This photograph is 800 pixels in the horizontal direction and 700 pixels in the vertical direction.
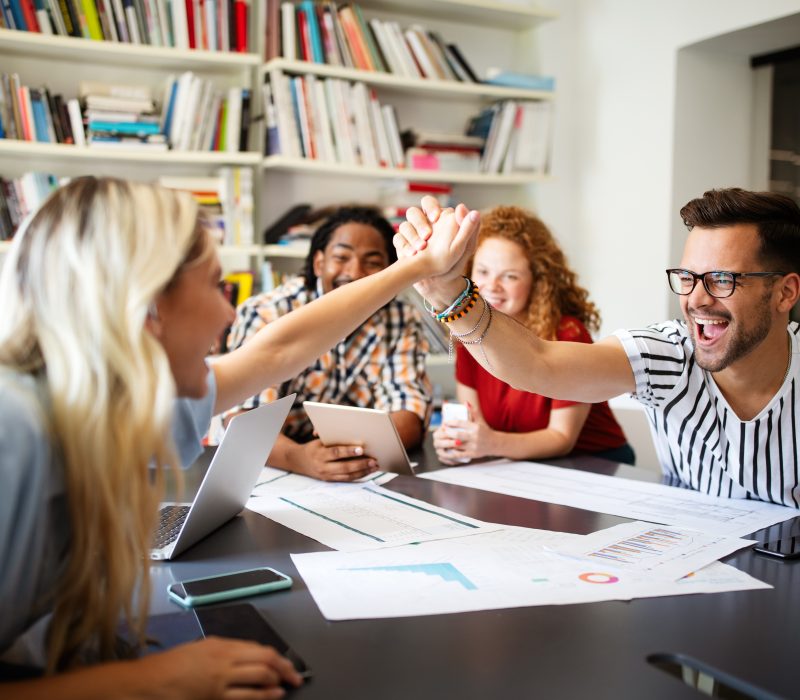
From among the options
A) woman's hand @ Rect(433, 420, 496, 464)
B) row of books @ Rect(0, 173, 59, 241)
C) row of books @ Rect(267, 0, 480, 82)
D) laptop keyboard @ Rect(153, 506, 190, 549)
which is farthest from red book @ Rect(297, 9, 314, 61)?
laptop keyboard @ Rect(153, 506, 190, 549)

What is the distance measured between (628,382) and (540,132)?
2.48 meters

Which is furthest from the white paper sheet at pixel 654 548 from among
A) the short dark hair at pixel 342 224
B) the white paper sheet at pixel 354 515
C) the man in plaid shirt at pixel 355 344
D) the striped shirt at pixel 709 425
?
the short dark hair at pixel 342 224

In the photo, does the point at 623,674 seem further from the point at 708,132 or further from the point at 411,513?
the point at 708,132

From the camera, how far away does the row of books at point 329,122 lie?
3.45 meters

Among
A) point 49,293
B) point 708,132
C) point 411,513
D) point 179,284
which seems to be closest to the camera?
point 49,293

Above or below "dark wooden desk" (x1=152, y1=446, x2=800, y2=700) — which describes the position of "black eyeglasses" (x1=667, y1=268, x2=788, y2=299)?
above

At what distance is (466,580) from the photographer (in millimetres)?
1159

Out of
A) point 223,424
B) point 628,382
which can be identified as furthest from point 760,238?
point 223,424

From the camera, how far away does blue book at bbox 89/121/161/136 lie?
128 inches

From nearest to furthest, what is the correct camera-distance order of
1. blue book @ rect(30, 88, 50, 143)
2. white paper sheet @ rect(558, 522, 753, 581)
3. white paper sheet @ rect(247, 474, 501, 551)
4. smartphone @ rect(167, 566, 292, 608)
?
1. smartphone @ rect(167, 566, 292, 608)
2. white paper sheet @ rect(558, 522, 753, 581)
3. white paper sheet @ rect(247, 474, 501, 551)
4. blue book @ rect(30, 88, 50, 143)

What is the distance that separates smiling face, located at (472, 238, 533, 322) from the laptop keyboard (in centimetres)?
128

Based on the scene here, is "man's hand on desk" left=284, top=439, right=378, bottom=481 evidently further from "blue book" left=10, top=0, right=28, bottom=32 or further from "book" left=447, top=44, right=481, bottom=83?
"book" left=447, top=44, right=481, bottom=83

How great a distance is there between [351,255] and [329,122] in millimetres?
1269

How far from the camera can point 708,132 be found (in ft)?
12.1
